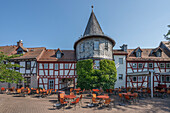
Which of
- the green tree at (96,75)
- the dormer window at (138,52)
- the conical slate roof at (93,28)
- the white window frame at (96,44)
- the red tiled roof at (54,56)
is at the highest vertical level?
the conical slate roof at (93,28)

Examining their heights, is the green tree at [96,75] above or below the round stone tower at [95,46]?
below

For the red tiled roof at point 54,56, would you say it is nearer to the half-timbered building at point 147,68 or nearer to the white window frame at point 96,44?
the white window frame at point 96,44

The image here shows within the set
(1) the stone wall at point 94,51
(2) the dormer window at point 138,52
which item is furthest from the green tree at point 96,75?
(2) the dormer window at point 138,52

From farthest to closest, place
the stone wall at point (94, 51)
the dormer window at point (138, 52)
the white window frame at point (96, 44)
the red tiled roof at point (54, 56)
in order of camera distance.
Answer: the dormer window at point (138, 52) < the red tiled roof at point (54, 56) < the white window frame at point (96, 44) < the stone wall at point (94, 51)

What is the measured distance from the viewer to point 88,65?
49.2 ft

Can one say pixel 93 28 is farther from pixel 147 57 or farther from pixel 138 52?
pixel 147 57

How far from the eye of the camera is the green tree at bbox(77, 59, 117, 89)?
47.2 feet

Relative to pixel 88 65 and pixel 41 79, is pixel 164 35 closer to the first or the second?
pixel 88 65

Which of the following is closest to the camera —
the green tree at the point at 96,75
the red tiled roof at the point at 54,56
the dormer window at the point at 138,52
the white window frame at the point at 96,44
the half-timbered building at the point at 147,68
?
the green tree at the point at 96,75

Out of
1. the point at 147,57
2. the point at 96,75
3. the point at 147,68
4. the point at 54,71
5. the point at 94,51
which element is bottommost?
the point at 96,75

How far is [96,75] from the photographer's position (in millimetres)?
14766

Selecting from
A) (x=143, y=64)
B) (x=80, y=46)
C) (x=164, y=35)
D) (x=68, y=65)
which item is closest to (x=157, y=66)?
(x=143, y=64)

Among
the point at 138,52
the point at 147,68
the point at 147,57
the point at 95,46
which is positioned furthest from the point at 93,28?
the point at 147,68

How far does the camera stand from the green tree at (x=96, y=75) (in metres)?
14.4
